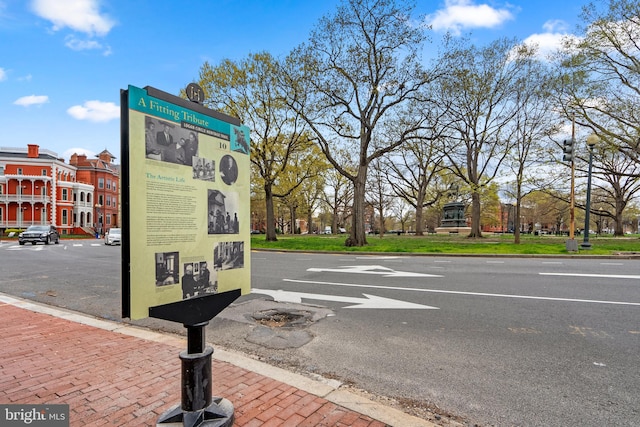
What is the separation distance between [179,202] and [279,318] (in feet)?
12.6

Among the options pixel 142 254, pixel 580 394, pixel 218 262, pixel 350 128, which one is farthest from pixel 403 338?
pixel 350 128

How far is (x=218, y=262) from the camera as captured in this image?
2.74 metres

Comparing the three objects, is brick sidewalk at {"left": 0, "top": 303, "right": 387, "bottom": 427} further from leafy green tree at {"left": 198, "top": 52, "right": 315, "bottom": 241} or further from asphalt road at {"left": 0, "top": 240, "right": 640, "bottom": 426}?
leafy green tree at {"left": 198, "top": 52, "right": 315, "bottom": 241}

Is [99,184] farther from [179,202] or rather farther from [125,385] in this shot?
[179,202]

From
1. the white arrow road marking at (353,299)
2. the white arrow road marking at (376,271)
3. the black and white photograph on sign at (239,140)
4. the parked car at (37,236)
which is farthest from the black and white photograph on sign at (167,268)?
the parked car at (37,236)

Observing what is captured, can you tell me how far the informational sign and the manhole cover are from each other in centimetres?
276

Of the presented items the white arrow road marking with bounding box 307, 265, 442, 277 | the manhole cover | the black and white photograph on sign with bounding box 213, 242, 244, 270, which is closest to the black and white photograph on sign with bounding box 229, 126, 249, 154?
the black and white photograph on sign with bounding box 213, 242, 244, 270

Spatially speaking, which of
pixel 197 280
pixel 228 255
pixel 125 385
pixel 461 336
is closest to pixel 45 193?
pixel 125 385

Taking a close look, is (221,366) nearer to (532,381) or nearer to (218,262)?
(218,262)

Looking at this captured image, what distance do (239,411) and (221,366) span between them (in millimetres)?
996

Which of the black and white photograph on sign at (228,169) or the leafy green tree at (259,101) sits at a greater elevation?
the leafy green tree at (259,101)

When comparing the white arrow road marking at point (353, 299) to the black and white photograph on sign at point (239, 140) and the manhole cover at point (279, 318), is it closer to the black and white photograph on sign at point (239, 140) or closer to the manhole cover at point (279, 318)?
the manhole cover at point (279, 318)

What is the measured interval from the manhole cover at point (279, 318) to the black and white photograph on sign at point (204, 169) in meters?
3.38

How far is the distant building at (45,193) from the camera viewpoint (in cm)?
5072
